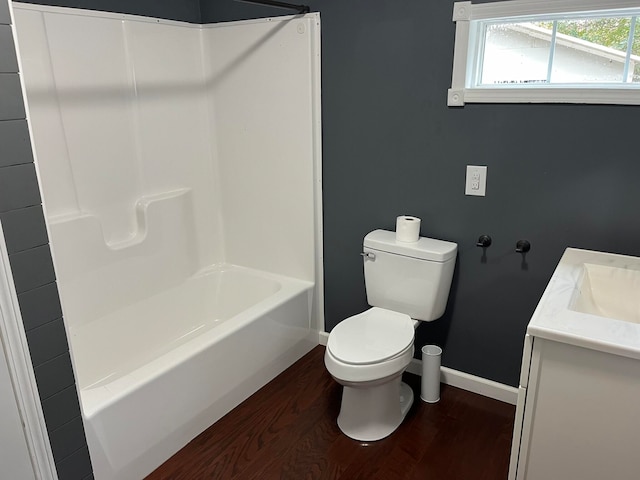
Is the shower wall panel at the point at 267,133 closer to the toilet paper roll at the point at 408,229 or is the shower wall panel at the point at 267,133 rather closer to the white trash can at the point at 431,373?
the toilet paper roll at the point at 408,229

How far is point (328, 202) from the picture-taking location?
2.54 m

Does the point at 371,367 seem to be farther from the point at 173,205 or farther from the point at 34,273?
the point at 173,205

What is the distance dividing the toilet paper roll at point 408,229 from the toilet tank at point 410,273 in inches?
0.9

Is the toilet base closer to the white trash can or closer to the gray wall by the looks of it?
the white trash can

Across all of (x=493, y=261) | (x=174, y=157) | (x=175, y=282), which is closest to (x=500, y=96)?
(x=493, y=261)

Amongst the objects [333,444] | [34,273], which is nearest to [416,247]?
[333,444]

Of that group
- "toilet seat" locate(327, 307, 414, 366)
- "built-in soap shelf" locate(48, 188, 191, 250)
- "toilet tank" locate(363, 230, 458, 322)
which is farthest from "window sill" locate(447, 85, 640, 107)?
"built-in soap shelf" locate(48, 188, 191, 250)

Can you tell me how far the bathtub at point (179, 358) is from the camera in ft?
5.78

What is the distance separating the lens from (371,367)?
1.91 meters

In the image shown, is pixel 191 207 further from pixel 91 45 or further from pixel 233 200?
pixel 91 45

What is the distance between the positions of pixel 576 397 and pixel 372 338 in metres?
0.88

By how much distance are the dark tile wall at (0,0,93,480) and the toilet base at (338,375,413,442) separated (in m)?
1.02

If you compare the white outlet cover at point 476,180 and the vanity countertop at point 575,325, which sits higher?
the white outlet cover at point 476,180

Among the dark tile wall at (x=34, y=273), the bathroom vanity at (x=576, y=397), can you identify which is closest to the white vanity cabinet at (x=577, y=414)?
the bathroom vanity at (x=576, y=397)
